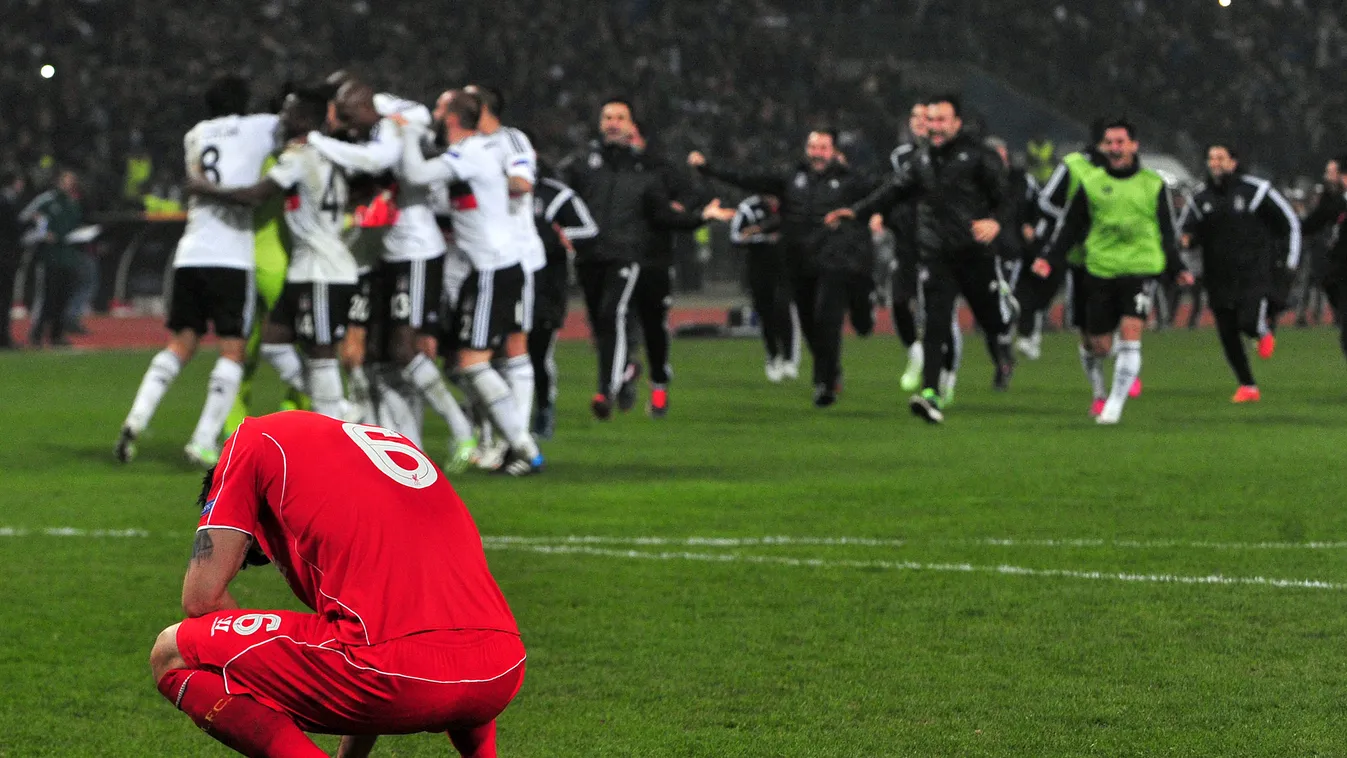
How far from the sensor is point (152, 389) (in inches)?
430

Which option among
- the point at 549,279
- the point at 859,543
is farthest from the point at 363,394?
the point at 859,543

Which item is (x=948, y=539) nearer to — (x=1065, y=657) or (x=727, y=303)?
(x=1065, y=657)

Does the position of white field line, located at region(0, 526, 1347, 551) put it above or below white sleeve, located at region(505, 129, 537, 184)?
below

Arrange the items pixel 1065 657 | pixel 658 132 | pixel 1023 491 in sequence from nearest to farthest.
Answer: pixel 1065 657, pixel 1023 491, pixel 658 132

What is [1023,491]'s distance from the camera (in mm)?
9703

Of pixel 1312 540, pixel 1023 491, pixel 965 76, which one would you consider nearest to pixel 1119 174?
pixel 1023 491

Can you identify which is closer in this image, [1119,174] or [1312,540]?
[1312,540]

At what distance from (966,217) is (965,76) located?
98.2 feet

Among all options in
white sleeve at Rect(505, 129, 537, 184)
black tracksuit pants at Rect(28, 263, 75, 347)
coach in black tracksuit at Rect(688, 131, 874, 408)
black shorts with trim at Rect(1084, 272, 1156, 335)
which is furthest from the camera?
black tracksuit pants at Rect(28, 263, 75, 347)

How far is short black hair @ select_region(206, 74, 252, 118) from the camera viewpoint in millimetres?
10820

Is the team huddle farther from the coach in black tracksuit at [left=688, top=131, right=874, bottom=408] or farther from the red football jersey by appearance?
the red football jersey

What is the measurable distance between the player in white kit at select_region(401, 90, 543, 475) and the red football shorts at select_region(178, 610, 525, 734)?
21.9ft

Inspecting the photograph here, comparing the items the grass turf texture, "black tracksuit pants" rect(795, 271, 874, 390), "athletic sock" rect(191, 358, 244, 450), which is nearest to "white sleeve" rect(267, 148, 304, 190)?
"athletic sock" rect(191, 358, 244, 450)

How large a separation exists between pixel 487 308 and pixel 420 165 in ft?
2.99
